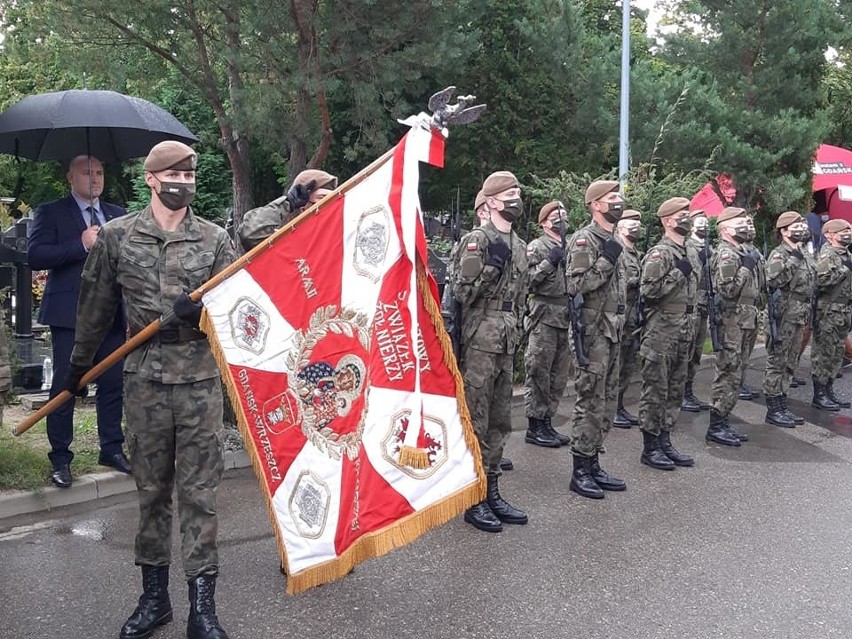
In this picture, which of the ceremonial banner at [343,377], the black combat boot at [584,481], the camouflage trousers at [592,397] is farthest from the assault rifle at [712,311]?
the ceremonial banner at [343,377]

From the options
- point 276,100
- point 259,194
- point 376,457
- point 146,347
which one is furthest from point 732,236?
point 259,194

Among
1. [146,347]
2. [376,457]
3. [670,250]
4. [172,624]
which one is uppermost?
[670,250]

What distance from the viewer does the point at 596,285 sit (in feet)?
18.8

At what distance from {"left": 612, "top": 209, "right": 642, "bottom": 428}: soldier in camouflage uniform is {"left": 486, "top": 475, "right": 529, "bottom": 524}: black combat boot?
7.09ft

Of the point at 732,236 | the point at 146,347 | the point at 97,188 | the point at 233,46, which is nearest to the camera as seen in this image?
the point at 146,347

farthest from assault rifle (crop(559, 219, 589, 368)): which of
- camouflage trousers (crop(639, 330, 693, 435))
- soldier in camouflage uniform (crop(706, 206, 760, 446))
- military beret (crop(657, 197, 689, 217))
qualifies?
soldier in camouflage uniform (crop(706, 206, 760, 446))

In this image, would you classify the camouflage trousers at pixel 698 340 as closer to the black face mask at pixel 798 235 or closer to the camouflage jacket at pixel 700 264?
the camouflage jacket at pixel 700 264

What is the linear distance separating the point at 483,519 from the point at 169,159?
269 centimetres

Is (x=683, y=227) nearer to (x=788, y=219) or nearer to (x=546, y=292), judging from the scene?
(x=546, y=292)

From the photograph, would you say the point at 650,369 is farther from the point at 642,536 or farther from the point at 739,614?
the point at 739,614

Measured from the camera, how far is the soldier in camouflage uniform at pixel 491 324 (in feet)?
16.4

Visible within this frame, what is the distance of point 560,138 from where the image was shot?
17922mm

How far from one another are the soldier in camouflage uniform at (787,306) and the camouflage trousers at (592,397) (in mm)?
3239

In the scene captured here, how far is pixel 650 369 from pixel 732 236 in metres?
1.67
